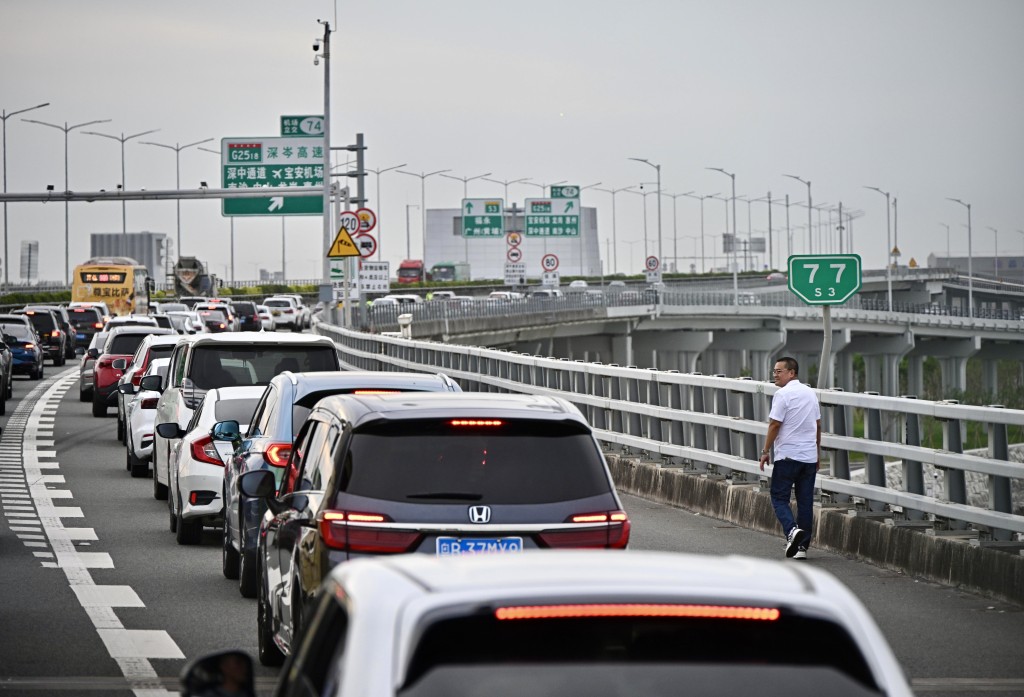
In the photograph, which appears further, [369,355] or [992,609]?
[369,355]

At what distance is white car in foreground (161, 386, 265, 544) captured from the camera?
49.2 ft

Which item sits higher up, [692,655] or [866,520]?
[692,655]

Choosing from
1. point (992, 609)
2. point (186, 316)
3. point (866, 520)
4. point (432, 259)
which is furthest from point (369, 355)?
point (432, 259)

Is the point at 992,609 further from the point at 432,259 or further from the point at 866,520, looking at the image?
the point at 432,259

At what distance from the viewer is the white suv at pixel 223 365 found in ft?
54.7

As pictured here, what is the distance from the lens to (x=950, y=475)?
13.5 m

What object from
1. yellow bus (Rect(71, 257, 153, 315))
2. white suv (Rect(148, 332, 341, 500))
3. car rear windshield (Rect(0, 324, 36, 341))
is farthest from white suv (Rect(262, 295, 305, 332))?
white suv (Rect(148, 332, 341, 500))

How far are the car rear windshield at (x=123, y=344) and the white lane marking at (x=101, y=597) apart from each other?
9.37 m

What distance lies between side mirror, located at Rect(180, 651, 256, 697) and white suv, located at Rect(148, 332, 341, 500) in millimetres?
11883

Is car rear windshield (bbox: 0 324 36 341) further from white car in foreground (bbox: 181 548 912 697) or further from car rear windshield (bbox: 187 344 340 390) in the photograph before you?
white car in foreground (bbox: 181 548 912 697)

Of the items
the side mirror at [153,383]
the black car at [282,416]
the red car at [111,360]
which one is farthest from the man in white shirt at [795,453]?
the red car at [111,360]

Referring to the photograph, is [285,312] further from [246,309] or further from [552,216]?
[552,216]

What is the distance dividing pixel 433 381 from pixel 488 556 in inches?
293

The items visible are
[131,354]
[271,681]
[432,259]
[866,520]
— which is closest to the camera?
[271,681]
